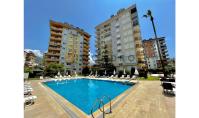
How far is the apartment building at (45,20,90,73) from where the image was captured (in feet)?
149

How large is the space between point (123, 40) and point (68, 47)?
2242 centimetres

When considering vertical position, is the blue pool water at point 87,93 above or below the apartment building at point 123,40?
below

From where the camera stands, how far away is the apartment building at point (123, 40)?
38.9 meters

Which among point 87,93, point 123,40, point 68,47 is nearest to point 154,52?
point 123,40

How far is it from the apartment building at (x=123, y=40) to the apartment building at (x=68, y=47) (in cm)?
1006

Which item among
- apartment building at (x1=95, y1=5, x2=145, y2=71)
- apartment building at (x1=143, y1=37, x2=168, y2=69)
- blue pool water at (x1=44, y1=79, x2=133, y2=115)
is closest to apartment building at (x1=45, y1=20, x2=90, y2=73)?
apartment building at (x1=95, y1=5, x2=145, y2=71)

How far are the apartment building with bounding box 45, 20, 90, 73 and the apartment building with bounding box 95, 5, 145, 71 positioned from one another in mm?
10060

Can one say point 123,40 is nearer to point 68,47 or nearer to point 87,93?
point 68,47

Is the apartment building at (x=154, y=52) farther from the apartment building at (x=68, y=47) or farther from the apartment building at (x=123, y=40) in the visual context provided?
the apartment building at (x=68, y=47)

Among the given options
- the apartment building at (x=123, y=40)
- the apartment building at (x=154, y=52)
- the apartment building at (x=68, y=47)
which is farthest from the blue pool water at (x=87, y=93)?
the apartment building at (x=154, y=52)

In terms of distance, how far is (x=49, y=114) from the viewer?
4695mm
